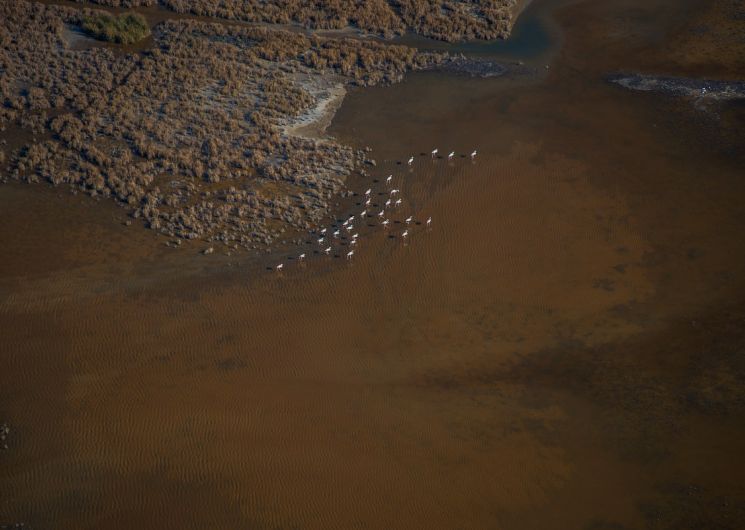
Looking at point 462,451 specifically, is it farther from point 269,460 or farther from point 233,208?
point 233,208

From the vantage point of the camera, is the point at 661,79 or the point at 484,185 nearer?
the point at 484,185

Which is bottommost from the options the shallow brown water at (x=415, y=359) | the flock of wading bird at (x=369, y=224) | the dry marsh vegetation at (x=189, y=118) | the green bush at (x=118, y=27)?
the shallow brown water at (x=415, y=359)

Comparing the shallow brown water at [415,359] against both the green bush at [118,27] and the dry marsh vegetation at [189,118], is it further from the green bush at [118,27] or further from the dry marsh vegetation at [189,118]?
the green bush at [118,27]

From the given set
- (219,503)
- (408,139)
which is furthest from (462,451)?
(408,139)

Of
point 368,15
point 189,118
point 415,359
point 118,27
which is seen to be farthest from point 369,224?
point 118,27

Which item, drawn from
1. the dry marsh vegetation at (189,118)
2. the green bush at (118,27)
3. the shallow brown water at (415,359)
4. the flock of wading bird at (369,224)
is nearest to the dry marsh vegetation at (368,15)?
the dry marsh vegetation at (189,118)
